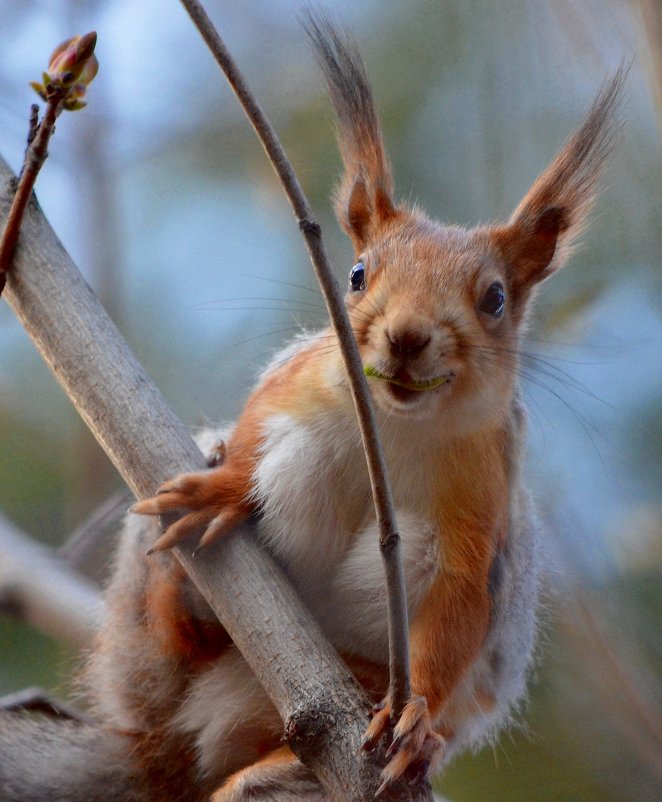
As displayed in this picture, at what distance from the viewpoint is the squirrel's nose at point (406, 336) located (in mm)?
2111

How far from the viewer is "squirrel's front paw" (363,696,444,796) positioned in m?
1.85

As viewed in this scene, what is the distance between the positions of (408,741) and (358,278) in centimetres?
111

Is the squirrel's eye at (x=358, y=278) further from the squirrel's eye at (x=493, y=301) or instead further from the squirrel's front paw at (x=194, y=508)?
the squirrel's front paw at (x=194, y=508)

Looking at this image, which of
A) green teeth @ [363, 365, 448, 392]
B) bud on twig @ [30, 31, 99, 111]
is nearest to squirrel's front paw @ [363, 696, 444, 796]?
green teeth @ [363, 365, 448, 392]

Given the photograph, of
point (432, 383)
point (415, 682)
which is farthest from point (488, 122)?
point (415, 682)

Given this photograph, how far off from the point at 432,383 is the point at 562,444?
1495 mm

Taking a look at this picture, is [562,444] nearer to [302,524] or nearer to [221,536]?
[302,524]

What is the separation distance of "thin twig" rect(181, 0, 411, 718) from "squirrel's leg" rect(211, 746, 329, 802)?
0.50m

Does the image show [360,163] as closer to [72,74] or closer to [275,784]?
[72,74]

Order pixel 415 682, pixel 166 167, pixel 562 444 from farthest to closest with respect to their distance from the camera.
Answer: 1. pixel 166 167
2. pixel 562 444
3. pixel 415 682

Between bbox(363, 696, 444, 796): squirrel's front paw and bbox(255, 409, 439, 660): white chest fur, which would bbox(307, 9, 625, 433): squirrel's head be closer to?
bbox(255, 409, 439, 660): white chest fur

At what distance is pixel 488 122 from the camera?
4352mm

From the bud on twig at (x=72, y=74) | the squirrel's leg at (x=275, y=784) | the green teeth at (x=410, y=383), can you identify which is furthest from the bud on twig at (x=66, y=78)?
the squirrel's leg at (x=275, y=784)

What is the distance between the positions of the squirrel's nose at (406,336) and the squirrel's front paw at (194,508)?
1.80 feet
